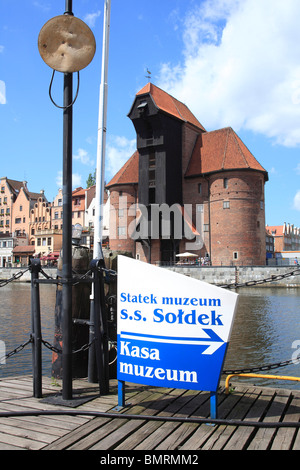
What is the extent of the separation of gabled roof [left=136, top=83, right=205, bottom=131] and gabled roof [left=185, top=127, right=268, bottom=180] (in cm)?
377

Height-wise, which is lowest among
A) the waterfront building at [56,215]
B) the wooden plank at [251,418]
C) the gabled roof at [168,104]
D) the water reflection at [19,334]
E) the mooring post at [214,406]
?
the water reflection at [19,334]

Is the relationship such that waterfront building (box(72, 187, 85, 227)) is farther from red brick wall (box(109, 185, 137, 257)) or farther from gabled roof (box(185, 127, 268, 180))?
gabled roof (box(185, 127, 268, 180))

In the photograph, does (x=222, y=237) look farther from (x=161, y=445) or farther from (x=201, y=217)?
(x=161, y=445)

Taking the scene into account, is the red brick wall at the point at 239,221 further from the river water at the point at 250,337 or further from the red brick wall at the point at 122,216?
the river water at the point at 250,337

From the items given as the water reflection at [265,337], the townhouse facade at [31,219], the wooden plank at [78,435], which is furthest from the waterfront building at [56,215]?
the wooden plank at [78,435]

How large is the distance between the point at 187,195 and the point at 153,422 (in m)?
48.6

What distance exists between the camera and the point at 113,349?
6160 mm

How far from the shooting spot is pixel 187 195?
51.7 meters

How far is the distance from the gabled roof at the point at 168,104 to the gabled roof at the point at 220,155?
12.4 ft

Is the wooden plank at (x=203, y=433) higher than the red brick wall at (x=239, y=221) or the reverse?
the reverse

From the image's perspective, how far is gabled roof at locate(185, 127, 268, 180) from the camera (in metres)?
49.0

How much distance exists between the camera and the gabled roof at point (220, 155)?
161 feet

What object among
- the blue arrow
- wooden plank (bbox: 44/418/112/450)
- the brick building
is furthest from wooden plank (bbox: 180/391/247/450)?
the brick building

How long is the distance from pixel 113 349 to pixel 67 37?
441 cm
